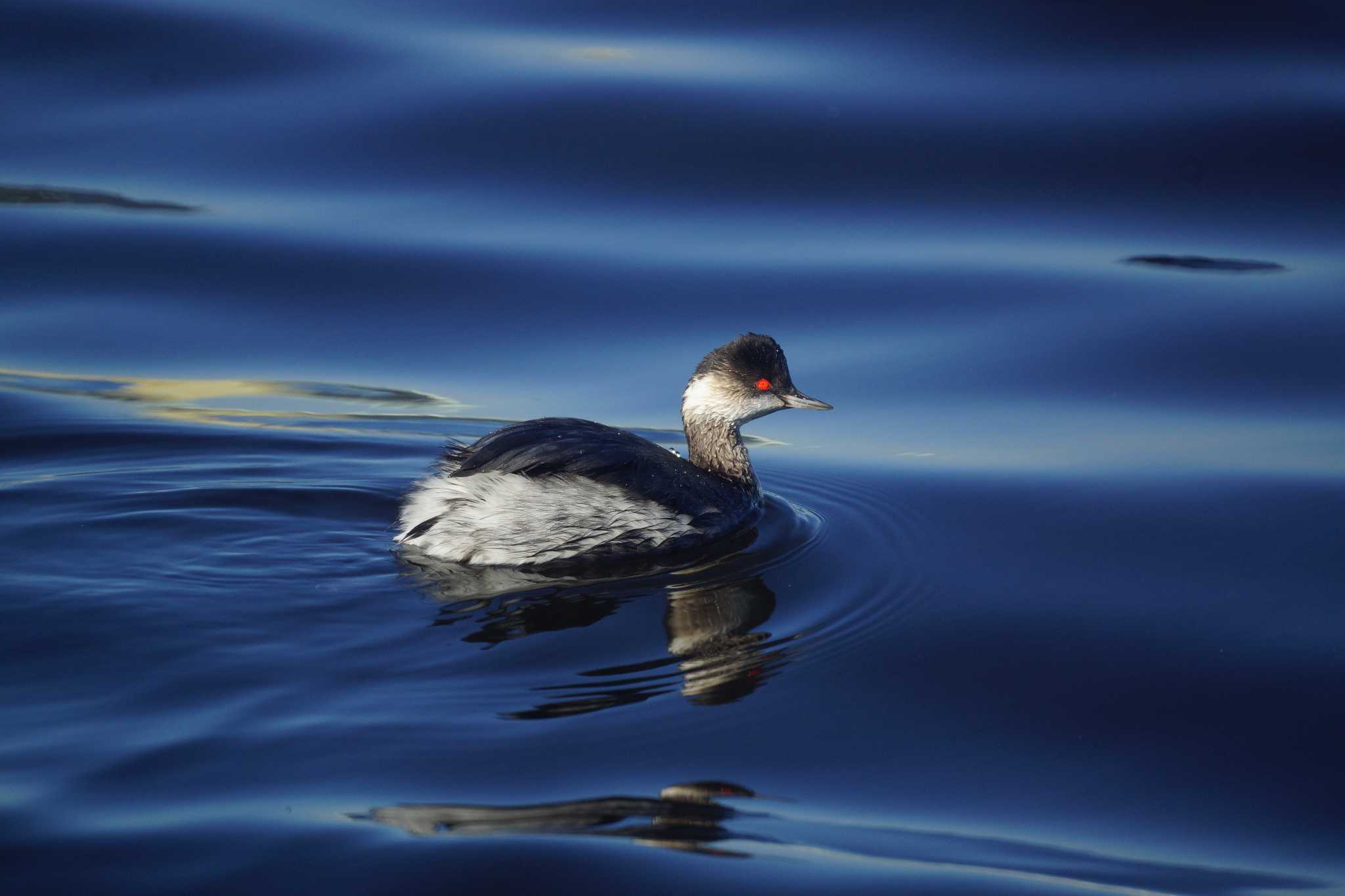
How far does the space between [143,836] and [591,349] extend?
4.59 m

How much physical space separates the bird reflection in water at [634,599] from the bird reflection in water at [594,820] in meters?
0.49

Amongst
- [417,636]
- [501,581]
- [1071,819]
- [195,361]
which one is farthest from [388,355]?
[1071,819]

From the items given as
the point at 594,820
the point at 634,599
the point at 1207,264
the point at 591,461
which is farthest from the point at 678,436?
the point at 594,820

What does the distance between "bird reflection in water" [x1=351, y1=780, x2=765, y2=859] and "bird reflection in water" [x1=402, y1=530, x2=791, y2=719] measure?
1.61ft

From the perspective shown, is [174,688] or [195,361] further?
[195,361]

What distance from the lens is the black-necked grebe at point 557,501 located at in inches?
222

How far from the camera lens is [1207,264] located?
8359 mm

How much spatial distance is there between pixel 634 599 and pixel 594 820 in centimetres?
155

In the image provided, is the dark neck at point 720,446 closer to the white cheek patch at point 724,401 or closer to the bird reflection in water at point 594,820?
the white cheek patch at point 724,401

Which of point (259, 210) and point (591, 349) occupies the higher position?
A: point (259, 210)

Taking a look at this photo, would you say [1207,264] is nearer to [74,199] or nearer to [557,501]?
[557,501]

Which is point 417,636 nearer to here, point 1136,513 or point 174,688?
point 174,688

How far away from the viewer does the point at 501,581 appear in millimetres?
5418

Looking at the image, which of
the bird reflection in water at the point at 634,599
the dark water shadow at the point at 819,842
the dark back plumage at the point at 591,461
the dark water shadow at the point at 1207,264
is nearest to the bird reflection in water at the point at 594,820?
the dark water shadow at the point at 819,842
